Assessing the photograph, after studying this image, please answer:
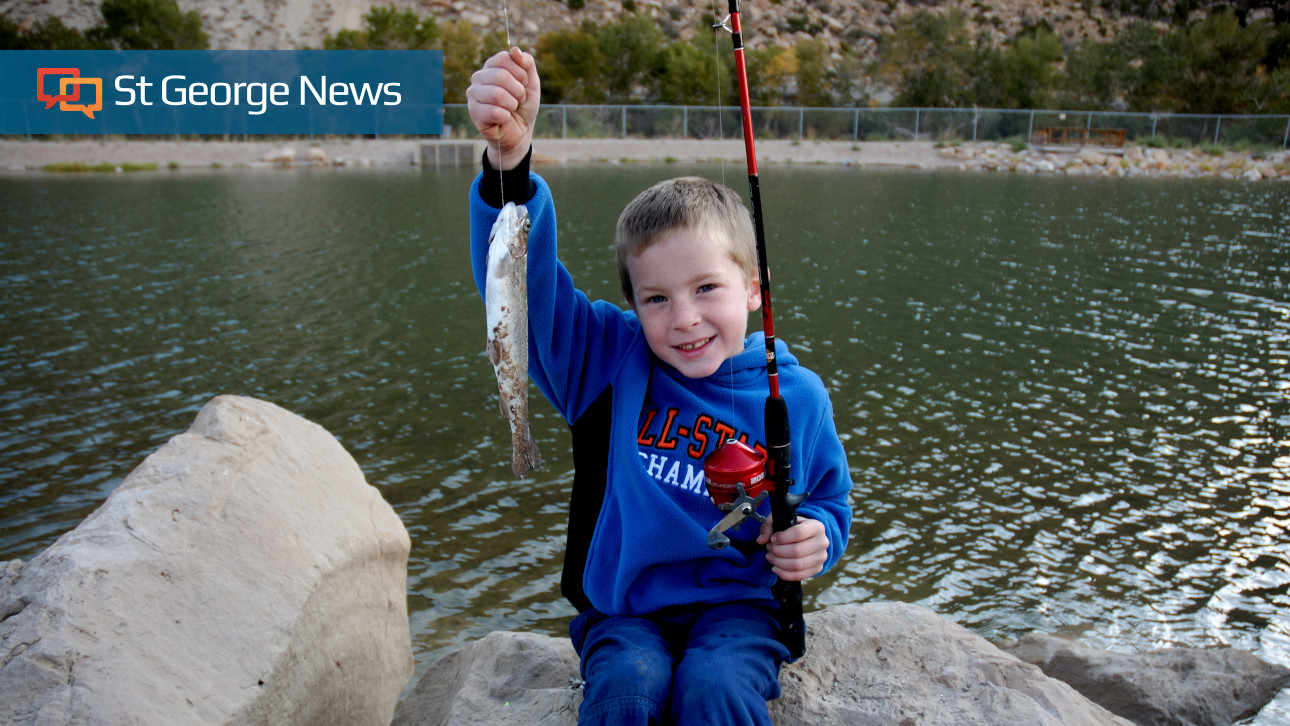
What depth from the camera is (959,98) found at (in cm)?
5478

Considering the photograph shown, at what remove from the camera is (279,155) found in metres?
37.6

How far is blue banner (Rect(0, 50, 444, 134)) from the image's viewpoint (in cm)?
4022

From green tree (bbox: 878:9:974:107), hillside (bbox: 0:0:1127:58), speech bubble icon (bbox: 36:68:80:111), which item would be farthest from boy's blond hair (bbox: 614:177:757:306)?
hillside (bbox: 0:0:1127:58)

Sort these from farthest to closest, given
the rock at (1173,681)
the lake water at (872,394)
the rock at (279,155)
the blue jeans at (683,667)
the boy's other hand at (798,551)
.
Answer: the rock at (279,155) → the lake water at (872,394) → the rock at (1173,681) → the boy's other hand at (798,551) → the blue jeans at (683,667)

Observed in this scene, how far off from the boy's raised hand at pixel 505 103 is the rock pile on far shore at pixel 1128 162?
1518 inches

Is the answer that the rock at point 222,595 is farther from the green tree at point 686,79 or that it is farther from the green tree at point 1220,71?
the green tree at point 1220,71

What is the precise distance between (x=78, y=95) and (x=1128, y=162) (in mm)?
46563

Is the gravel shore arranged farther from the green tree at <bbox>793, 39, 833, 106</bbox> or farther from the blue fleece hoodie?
the blue fleece hoodie

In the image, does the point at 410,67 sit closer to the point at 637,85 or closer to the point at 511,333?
the point at 637,85

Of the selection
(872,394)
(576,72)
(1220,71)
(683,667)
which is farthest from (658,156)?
(683,667)

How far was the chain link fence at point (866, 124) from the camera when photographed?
1748 inches

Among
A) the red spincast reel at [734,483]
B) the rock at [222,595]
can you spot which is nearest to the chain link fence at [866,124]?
the rock at [222,595]

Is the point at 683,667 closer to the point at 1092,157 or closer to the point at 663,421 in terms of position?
the point at 663,421

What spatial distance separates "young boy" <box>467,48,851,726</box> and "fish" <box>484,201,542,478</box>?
15 centimetres
